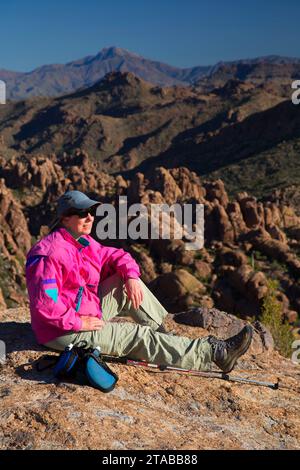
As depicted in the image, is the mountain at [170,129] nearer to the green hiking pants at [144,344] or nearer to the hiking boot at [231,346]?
the hiking boot at [231,346]

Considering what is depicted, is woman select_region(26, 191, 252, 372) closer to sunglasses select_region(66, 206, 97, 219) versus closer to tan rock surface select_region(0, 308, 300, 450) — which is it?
sunglasses select_region(66, 206, 97, 219)

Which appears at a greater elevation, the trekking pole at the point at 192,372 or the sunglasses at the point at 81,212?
the sunglasses at the point at 81,212

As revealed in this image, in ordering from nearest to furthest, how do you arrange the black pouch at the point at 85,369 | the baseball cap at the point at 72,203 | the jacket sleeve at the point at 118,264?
the black pouch at the point at 85,369 → the baseball cap at the point at 72,203 → the jacket sleeve at the point at 118,264

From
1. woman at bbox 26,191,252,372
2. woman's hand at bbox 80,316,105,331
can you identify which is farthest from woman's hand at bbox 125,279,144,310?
woman's hand at bbox 80,316,105,331

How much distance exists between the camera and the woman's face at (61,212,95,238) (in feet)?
19.5

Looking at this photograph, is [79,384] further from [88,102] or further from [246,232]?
[88,102]

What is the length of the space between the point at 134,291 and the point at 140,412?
137 centimetres

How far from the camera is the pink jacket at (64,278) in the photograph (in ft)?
18.4

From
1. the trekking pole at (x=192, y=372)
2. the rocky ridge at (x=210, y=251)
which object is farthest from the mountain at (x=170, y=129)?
the trekking pole at (x=192, y=372)

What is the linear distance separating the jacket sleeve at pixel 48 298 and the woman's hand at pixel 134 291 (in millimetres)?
780

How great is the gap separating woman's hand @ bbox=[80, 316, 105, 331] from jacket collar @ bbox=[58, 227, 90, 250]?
0.76 meters

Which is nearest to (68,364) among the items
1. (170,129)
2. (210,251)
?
(210,251)

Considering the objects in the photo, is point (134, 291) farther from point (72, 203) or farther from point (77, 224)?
point (72, 203)

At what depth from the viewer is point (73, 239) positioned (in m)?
5.99
